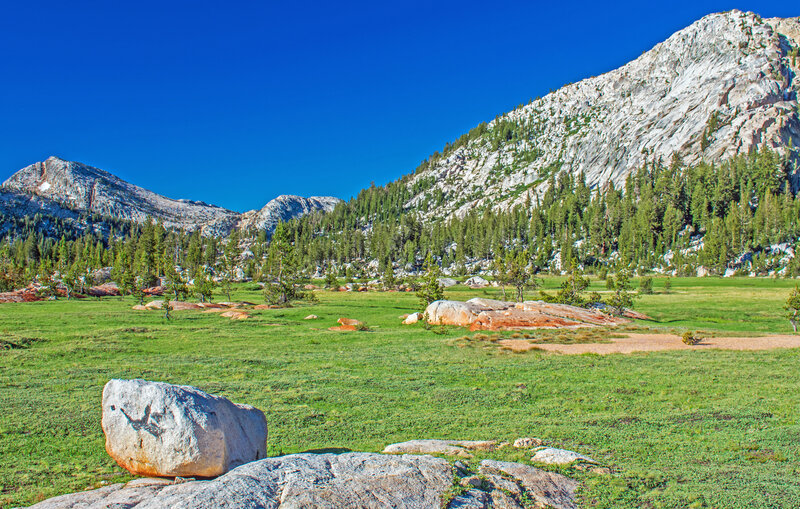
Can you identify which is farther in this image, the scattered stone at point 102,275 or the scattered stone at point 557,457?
the scattered stone at point 102,275

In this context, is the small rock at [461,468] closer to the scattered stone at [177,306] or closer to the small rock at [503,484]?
the small rock at [503,484]

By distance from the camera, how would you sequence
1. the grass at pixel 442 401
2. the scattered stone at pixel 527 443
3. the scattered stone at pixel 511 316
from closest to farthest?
1. the grass at pixel 442 401
2. the scattered stone at pixel 527 443
3. the scattered stone at pixel 511 316

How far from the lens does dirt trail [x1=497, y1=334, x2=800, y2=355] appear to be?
31.9 metres

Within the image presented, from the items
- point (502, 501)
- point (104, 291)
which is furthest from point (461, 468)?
point (104, 291)

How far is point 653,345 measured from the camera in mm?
34094

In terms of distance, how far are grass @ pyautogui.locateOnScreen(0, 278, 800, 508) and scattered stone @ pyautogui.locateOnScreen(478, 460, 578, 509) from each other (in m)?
0.41

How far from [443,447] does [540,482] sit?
3.24m

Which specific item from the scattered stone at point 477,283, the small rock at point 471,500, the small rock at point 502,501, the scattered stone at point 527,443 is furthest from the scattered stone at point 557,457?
the scattered stone at point 477,283

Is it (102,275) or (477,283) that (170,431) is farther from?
(102,275)

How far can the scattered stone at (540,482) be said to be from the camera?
26.9 ft

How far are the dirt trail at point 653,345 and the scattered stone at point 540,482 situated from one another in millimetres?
22509

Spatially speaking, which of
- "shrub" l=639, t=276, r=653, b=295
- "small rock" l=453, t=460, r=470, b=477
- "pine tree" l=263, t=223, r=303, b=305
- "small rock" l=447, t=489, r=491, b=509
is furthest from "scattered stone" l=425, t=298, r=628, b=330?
"shrub" l=639, t=276, r=653, b=295

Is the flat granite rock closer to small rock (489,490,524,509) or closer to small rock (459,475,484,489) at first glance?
small rock (459,475,484,489)

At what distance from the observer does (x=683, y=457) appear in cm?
1127
